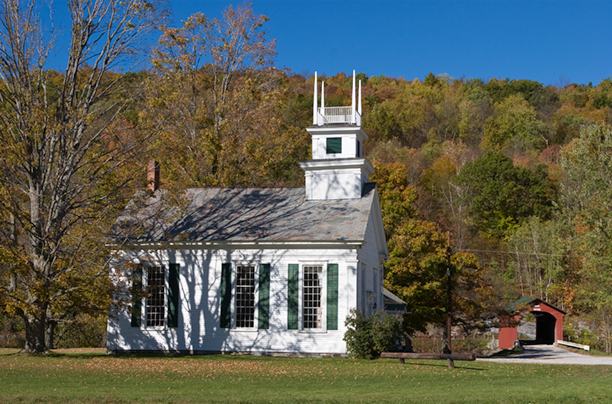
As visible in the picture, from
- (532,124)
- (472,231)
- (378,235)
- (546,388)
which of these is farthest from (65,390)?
(532,124)

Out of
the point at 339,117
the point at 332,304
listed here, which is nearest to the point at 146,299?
the point at 332,304

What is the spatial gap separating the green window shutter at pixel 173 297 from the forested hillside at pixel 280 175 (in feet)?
8.82

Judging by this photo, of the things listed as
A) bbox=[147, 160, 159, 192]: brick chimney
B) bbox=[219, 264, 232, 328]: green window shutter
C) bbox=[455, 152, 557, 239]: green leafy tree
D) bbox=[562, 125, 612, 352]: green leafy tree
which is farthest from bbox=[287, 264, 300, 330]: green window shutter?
bbox=[455, 152, 557, 239]: green leafy tree

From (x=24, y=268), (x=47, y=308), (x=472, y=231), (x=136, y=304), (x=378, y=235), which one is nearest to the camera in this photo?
(x=24, y=268)

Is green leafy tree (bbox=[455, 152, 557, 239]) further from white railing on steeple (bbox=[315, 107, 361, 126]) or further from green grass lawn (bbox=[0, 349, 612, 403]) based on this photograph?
green grass lawn (bbox=[0, 349, 612, 403])

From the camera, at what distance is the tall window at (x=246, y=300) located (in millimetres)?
24625

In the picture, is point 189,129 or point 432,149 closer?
point 189,129

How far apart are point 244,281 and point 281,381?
9.11 meters

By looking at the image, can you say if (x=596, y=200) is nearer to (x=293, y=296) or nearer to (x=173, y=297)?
(x=293, y=296)

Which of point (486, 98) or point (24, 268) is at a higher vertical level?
point (486, 98)

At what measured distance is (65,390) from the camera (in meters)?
13.6

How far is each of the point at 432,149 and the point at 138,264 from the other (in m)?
60.7

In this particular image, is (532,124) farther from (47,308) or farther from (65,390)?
(65,390)

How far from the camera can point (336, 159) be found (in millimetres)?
27984
